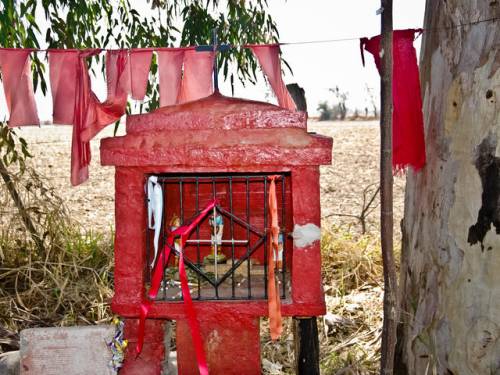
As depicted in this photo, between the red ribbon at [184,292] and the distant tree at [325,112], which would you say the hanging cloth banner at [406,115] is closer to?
the red ribbon at [184,292]

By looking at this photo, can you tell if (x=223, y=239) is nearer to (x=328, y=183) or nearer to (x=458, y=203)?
(x=458, y=203)

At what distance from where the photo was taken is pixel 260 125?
2980 millimetres

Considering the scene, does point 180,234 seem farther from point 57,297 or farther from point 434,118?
point 57,297

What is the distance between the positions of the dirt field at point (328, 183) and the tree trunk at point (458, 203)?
3.35 m

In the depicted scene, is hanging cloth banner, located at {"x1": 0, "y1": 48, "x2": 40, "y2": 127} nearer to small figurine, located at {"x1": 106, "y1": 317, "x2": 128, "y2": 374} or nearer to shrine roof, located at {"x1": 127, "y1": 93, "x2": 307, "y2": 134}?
shrine roof, located at {"x1": 127, "y1": 93, "x2": 307, "y2": 134}

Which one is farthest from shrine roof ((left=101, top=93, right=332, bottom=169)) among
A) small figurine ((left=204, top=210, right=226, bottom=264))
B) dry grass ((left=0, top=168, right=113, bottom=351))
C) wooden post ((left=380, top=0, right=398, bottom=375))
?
dry grass ((left=0, top=168, right=113, bottom=351))

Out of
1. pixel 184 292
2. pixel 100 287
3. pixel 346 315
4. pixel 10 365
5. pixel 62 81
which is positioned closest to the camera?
pixel 184 292

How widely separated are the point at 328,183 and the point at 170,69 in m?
6.65

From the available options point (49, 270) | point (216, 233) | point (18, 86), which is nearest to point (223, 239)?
point (216, 233)

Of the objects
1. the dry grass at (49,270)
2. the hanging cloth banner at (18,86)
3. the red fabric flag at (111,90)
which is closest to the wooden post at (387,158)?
the red fabric flag at (111,90)

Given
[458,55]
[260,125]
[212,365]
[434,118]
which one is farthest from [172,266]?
[458,55]

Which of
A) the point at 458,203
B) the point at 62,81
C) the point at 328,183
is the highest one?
the point at 62,81

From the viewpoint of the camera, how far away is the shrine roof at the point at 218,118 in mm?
2982

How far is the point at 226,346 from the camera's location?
3.36 m
